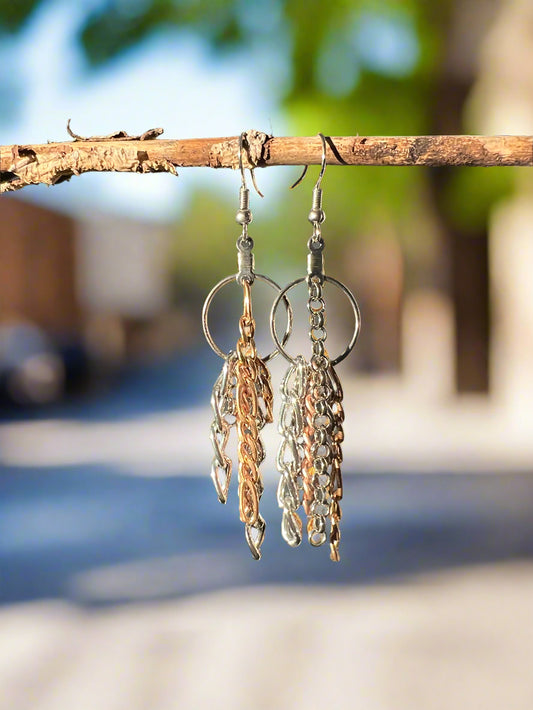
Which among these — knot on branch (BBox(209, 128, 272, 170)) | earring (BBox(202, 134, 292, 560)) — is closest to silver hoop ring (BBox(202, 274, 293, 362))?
earring (BBox(202, 134, 292, 560))

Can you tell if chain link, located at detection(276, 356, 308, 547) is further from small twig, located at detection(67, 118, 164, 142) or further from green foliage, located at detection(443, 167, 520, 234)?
green foliage, located at detection(443, 167, 520, 234)

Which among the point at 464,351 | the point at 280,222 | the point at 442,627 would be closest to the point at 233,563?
the point at 442,627

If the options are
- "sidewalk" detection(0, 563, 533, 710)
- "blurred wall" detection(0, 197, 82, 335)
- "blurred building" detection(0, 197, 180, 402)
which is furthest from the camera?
"blurred wall" detection(0, 197, 82, 335)

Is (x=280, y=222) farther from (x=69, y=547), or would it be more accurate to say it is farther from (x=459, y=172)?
(x=69, y=547)

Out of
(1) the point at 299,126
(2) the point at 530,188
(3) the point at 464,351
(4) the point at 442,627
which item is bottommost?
(4) the point at 442,627

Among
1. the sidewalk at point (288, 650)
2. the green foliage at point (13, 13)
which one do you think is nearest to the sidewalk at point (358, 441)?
the sidewalk at point (288, 650)

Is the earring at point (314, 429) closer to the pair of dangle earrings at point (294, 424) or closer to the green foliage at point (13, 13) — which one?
the pair of dangle earrings at point (294, 424)

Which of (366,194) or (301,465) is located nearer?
(301,465)
